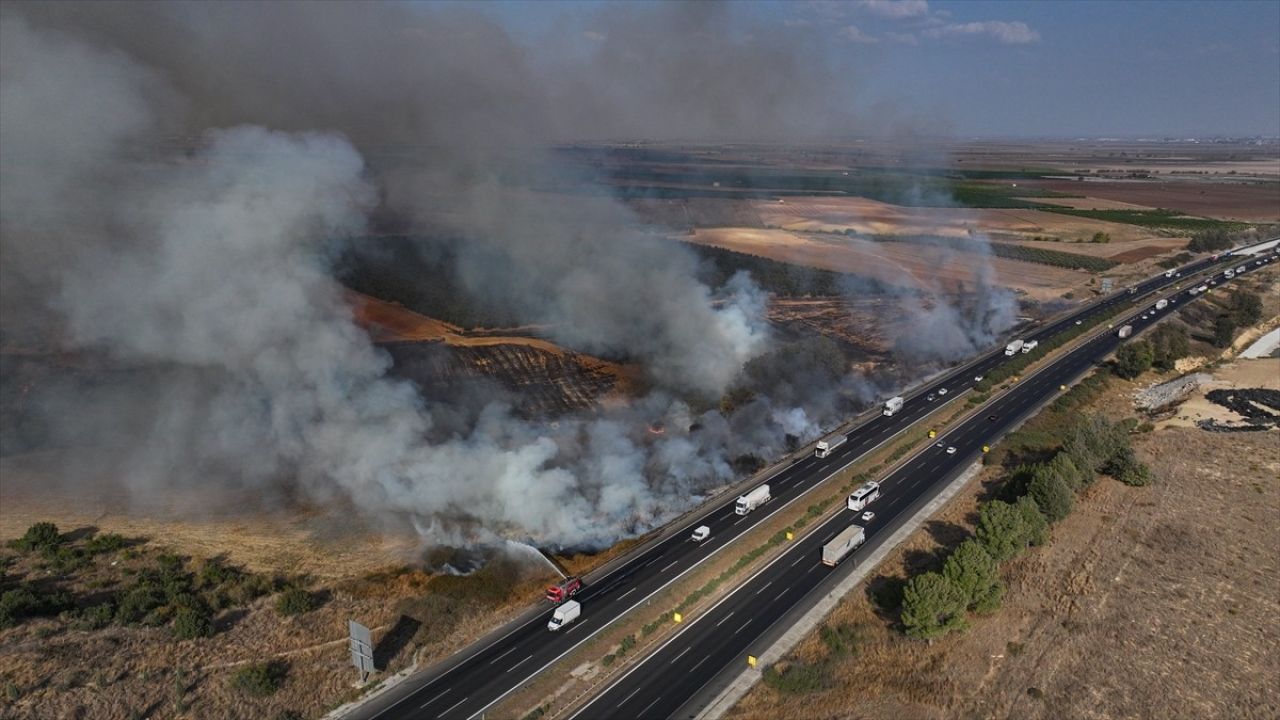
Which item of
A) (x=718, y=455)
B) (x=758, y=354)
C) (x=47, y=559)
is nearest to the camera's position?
(x=47, y=559)

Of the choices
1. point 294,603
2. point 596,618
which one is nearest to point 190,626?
point 294,603

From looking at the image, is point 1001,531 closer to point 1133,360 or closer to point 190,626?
point 190,626

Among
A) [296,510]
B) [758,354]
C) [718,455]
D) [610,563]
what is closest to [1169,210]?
[758,354]

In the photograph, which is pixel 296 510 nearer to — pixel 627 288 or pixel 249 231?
pixel 249 231

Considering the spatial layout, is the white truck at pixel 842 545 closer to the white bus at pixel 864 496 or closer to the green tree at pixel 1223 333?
the white bus at pixel 864 496

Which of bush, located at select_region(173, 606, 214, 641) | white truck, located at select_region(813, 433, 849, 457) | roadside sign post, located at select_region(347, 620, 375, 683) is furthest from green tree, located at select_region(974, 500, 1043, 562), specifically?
bush, located at select_region(173, 606, 214, 641)

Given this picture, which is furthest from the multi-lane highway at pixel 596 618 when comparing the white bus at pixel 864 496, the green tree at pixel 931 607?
the green tree at pixel 931 607
